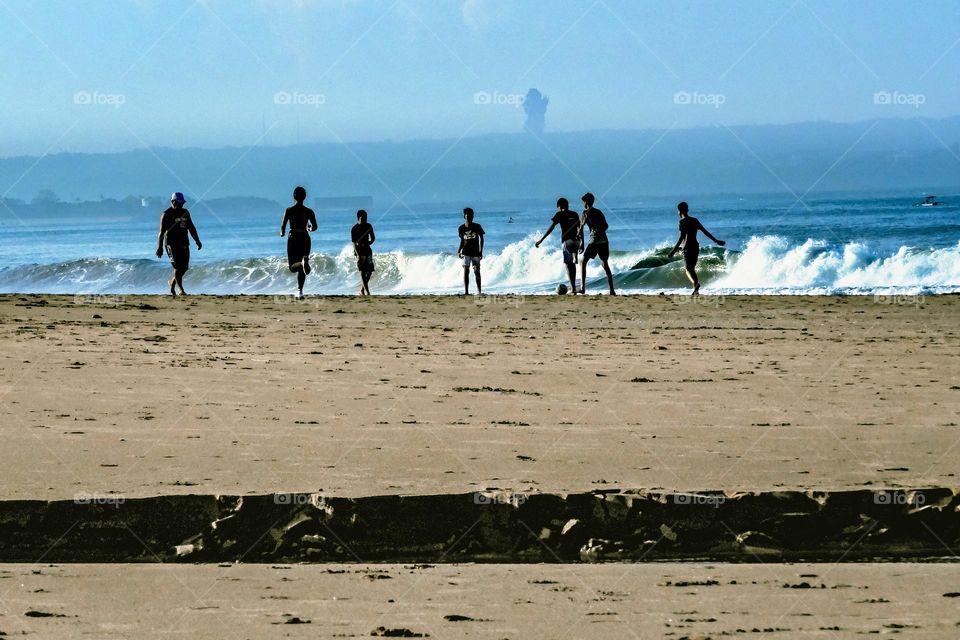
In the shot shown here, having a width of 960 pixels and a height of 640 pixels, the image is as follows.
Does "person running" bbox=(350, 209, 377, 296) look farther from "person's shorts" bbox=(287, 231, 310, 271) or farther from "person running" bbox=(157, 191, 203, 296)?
"person running" bbox=(157, 191, 203, 296)

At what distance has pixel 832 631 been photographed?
4.37 metres

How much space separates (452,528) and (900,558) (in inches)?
78.7

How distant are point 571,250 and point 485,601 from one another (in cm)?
1390

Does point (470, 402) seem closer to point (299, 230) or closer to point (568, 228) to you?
point (299, 230)

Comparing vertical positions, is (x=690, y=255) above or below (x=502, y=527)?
above

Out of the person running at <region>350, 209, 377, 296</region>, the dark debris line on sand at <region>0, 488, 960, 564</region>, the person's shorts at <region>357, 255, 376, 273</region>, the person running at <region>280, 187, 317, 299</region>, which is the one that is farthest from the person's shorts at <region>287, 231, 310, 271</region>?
the dark debris line on sand at <region>0, 488, 960, 564</region>

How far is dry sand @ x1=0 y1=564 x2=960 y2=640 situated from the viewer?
4418 millimetres

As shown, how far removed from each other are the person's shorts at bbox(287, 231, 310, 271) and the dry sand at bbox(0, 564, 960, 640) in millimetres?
12065

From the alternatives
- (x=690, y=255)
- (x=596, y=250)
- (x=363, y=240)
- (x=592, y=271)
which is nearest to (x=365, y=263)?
(x=363, y=240)

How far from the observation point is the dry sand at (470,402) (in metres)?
6.35

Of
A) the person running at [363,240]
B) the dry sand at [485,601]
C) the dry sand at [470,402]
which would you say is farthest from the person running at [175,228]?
the dry sand at [485,601]

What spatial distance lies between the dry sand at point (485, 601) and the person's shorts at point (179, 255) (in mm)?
12427

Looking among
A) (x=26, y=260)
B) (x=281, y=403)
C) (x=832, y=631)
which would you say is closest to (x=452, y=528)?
(x=832, y=631)

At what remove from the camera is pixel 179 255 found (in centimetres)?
1750
